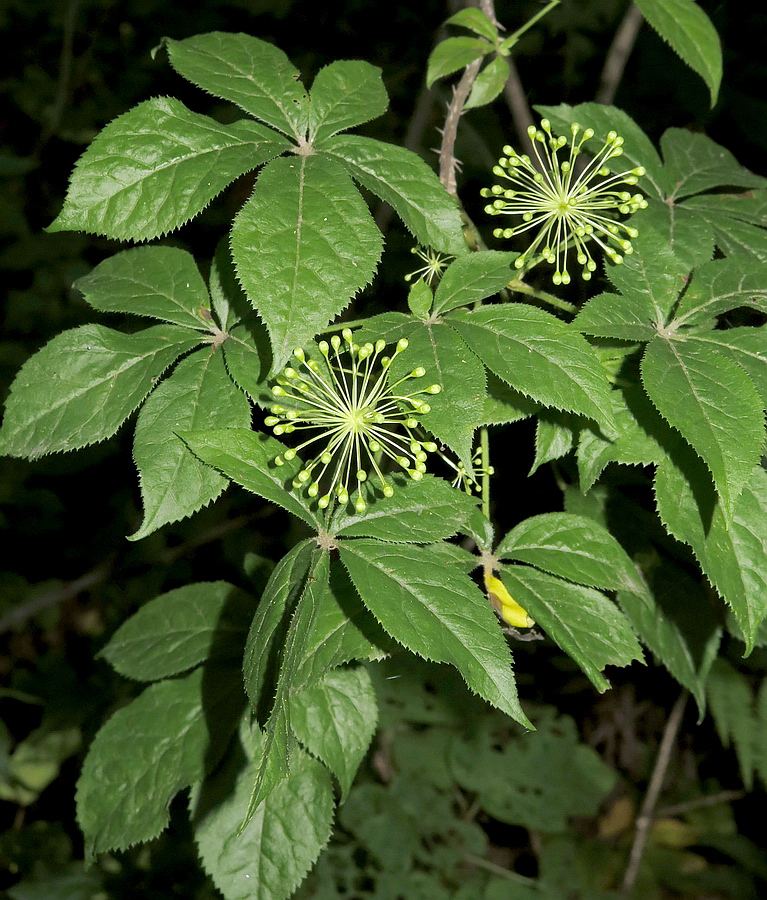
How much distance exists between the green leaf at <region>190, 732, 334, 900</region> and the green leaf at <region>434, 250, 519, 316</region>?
1.24 meters

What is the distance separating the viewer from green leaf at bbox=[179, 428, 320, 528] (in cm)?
152

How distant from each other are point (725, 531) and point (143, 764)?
1.58 m

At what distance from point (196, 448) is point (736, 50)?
445 cm

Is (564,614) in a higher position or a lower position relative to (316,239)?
lower

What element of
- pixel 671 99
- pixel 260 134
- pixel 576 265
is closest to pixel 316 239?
pixel 260 134

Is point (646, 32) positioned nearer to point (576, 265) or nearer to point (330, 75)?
point (576, 265)

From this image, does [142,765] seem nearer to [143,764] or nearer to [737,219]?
[143,764]

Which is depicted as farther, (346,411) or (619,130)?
(619,130)

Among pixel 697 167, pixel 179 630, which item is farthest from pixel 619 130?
pixel 179 630

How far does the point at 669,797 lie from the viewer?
184 inches

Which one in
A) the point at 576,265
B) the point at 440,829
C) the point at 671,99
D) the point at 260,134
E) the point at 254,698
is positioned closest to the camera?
the point at 254,698

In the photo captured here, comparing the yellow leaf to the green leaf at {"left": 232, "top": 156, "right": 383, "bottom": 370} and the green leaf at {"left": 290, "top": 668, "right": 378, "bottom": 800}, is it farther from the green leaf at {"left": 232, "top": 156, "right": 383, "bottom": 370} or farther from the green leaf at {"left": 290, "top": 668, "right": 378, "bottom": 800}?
the green leaf at {"left": 232, "top": 156, "right": 383, "bottom": 370}

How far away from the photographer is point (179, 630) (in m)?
2.23

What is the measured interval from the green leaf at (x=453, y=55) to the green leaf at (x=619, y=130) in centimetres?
38
